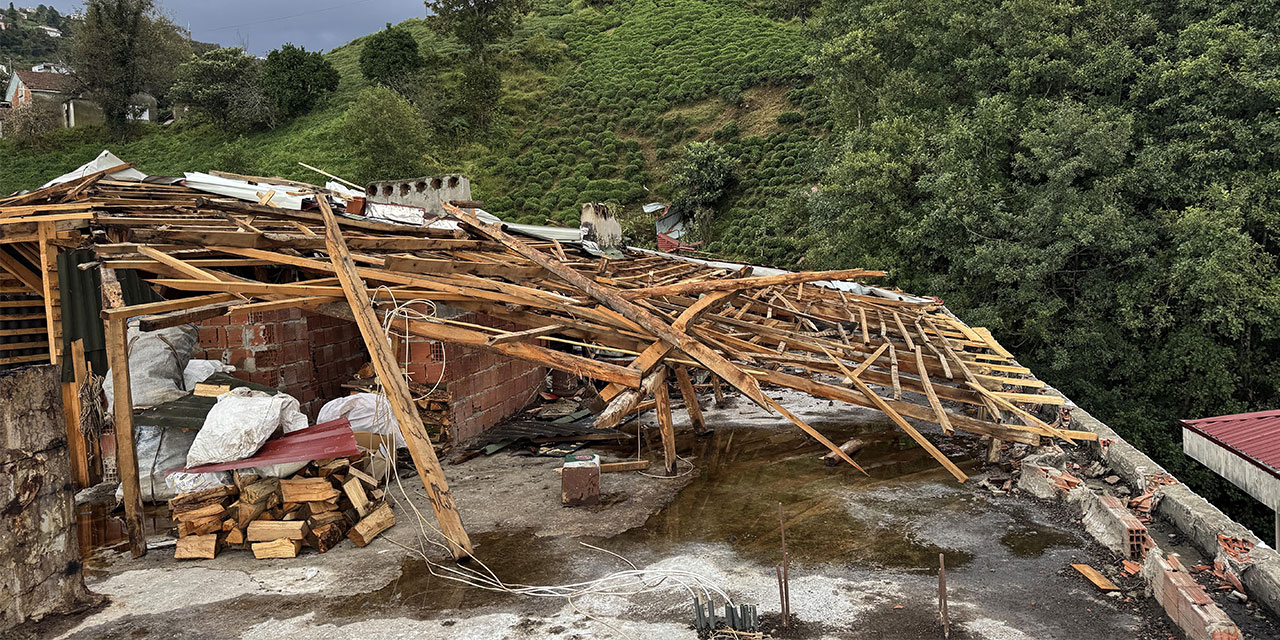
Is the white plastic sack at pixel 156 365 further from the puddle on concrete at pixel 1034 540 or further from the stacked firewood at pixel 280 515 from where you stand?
the puddle on concrete at pixel 1034 540

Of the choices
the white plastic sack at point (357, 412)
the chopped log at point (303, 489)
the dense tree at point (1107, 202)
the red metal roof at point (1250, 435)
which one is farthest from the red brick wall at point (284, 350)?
the dense tree at point (1107, 202)

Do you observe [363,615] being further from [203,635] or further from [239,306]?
[239,306]

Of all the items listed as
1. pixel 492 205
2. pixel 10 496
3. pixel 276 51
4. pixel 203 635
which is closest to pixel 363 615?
pixel 203 635

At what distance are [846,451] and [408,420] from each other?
175 inches

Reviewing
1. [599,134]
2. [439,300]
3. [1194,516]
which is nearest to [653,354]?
[439,300]

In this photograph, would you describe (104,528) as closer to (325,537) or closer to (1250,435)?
(325,537)

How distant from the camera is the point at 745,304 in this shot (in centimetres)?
934

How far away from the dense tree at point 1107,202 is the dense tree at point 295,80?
36.5m

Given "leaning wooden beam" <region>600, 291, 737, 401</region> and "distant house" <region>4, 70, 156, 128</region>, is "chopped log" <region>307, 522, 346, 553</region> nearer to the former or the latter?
"leaning wooden beam" <region>600, 291, 737, 401</region>

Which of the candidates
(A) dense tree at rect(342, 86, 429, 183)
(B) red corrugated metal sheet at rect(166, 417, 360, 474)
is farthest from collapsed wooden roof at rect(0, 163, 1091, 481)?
(A) dense tree at rect(342, 86, 429, 183)

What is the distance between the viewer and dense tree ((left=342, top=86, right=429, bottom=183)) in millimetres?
29766

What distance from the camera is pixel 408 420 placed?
204 inches

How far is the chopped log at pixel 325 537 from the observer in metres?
5.44

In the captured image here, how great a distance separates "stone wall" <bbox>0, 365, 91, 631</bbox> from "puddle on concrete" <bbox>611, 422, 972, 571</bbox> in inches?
138
